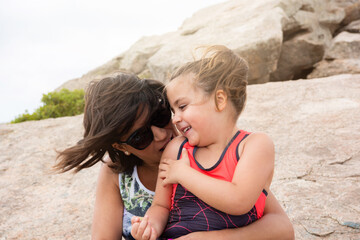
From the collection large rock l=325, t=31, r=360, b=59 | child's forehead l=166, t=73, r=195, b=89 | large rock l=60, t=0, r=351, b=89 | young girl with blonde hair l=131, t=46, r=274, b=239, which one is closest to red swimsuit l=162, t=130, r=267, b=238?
young girl with blonde hair l=131, t=46, r=274, b=239

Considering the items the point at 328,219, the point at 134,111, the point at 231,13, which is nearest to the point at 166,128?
the point at 134,111

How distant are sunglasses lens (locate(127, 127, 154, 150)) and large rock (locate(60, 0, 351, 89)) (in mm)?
5328

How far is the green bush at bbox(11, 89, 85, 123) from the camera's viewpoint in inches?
325

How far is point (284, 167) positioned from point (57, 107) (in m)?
6.02

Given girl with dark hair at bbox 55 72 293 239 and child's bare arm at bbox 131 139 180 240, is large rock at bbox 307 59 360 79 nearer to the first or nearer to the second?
girl with dark hair at bbox 55 72 293 239

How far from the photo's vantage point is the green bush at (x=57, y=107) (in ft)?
27.1

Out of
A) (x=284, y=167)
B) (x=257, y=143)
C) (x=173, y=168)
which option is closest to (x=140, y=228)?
(x=173, y=168)

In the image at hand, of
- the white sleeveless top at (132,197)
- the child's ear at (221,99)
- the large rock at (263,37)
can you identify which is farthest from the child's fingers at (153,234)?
the large rock at (263,37)

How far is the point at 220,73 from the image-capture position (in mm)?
1967

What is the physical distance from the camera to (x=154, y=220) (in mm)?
1888

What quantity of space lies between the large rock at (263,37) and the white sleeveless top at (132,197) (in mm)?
5236

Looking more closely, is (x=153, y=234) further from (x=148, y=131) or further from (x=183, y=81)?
(x=183, y=81)

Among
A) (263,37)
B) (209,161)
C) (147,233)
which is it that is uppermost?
(209,161)

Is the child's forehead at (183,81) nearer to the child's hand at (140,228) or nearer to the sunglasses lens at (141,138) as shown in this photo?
the sunglasses lens at (141,138)
